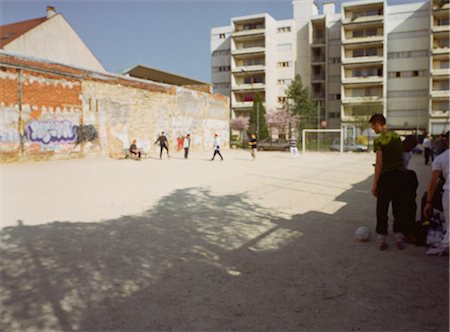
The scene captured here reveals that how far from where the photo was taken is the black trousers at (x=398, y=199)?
17.0 ft

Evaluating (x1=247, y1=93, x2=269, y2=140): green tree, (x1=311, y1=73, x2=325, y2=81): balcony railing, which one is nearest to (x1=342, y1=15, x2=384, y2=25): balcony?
(x1=311, y1=73, x2=325, y2=81): balcony railing

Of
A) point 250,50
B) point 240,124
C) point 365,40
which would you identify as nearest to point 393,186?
point 365,40

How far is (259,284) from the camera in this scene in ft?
12.6

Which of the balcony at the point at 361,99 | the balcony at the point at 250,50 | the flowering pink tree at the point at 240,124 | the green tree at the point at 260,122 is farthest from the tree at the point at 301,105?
the balcony at the point at 250,50

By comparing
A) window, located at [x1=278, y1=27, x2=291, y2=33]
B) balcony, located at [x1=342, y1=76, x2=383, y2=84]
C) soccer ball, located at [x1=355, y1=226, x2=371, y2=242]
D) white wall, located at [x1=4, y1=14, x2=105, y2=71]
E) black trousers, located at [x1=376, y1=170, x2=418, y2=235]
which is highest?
window, located at [x1=278, y1=27, x2=291, y2=33]

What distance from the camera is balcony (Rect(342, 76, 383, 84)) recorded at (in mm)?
52219

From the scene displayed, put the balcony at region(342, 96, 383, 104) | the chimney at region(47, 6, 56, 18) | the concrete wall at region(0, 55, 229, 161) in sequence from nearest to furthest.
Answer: the concrete wall at region(0, 55, 229, 161)
the chimney at region(47, 6, 56, 18)
the balcony at region(342, 96, 383, 104)

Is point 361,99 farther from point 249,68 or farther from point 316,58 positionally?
point 249,68

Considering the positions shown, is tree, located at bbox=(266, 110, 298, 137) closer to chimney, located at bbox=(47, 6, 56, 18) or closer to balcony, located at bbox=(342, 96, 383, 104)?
balcony, located at bbox=(342, 96, 383, 104)

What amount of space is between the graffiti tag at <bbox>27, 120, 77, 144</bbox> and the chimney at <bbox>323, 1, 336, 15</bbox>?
1959 inches

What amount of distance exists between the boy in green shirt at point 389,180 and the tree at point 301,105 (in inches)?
1918

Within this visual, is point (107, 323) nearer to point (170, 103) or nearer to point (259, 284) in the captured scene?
point (259, 284)

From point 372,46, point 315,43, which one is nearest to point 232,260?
point 372,46

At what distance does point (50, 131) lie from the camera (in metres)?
20.6
